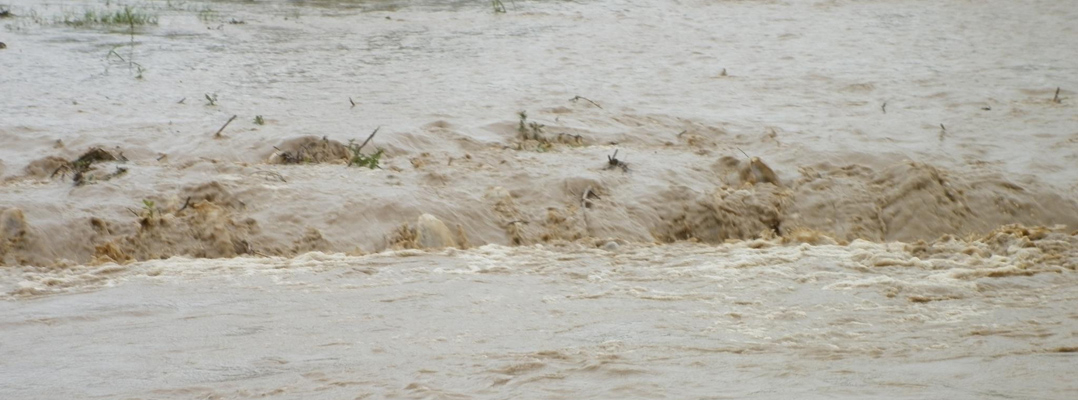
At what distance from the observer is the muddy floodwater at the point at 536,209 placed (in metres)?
3.02

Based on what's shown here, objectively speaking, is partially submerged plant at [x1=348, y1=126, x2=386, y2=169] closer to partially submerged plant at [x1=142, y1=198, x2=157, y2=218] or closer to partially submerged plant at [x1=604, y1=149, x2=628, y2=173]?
partially submerged plant at [x1=142, y1=198, x2=157, y2=218]

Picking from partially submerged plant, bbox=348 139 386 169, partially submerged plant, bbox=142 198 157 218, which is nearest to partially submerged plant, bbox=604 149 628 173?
partially submerged plant, bbox=348 139 386 169

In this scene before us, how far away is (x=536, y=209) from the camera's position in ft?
17.4

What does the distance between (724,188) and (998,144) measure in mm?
1973

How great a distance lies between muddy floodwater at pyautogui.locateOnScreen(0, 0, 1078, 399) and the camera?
3.02 meters

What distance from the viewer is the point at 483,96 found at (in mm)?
7273

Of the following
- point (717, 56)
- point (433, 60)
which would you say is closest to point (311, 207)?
point (433, 60)

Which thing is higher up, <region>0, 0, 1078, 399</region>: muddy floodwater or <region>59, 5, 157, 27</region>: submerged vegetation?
<region>59, 5, 157, 27</region>: submerged vegetation

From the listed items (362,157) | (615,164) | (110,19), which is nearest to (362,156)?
(362,157)

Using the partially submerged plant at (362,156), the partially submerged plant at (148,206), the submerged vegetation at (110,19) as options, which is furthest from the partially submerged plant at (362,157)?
the submerged vegetation at (110,19)

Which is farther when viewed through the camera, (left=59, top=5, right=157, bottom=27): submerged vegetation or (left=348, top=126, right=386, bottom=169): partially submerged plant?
(left=59, top=5, right=157, bottom=27): submerged vegetation

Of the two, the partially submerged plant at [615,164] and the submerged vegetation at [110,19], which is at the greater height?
the submerged vegetation at [110,19]

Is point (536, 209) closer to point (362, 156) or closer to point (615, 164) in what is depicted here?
point (615, 164)

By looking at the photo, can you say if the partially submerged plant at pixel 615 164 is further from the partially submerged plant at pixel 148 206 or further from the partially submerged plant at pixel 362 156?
the partially submerged plant at pixel 148 206
